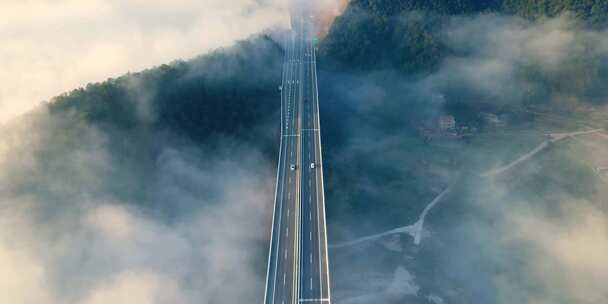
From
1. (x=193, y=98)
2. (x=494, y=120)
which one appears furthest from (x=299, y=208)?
(x=494, y=120)

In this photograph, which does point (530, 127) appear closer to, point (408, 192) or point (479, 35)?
point (479, 35)

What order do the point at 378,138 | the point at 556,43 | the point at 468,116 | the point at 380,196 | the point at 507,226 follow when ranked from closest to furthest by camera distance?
the point at 507,226
the point at 380,196
the point at 378,138
the point at 468,116
the point at 556,43

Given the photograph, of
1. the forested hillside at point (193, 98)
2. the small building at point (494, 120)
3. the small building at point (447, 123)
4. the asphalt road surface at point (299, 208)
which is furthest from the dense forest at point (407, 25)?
the forested hillside at point (193, 98)

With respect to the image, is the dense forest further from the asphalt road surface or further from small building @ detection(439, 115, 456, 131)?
small building @ detection(439, 115, 456, 131)

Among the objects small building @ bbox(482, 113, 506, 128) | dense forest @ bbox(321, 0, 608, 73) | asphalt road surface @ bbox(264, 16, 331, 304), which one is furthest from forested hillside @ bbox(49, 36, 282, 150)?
small building @ bbox(482, 113, 506, 128)

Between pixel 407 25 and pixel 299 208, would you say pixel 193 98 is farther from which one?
pixel 407 25

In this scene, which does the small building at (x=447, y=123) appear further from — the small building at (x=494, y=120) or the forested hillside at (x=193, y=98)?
the forested hillside at (x=193, y=98)

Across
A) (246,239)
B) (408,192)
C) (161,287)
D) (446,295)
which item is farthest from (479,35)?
(161,287)

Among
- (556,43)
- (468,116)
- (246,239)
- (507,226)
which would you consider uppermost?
(556,43)

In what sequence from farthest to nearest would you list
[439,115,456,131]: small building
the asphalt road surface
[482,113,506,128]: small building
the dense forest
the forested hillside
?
the dense forest
[482,113,506,128]: small building
[439,115,456,131]: small building
the forested hillside
the asphalt road surface
